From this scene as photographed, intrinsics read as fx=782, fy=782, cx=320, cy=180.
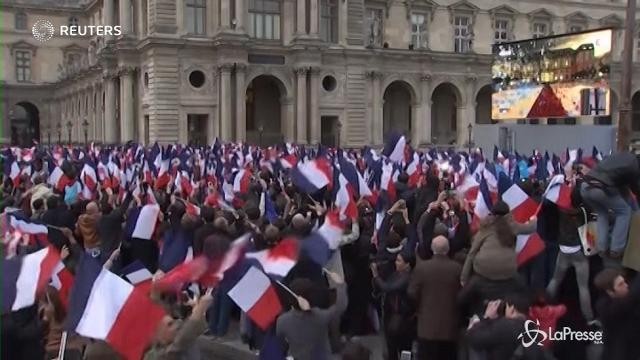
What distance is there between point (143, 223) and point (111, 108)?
46147 millimetres

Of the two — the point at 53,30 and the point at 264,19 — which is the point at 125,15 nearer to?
the point at 264,19

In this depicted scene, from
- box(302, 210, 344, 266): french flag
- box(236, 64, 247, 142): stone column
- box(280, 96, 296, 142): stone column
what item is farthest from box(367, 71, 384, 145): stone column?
box(302, 210, 344, 266): french flag

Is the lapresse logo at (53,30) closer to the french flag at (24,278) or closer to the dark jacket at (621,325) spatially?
the french flag at (24,278)

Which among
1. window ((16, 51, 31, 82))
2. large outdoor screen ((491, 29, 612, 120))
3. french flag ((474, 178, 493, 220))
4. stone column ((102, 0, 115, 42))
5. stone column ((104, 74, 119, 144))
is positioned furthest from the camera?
window ((16, 51, 31, 82))

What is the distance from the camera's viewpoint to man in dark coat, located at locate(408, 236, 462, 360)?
7.58m

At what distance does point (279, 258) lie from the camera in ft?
25.0

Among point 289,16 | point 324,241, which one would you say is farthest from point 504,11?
point 324,241

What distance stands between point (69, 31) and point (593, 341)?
73867 mm

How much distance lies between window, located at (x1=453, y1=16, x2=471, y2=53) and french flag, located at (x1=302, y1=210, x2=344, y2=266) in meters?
53.0

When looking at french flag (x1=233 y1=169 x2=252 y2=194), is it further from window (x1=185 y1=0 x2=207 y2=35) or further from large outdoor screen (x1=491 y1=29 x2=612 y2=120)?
window (x1=185 y1=0 x2=207 y2=35)

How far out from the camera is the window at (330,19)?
52.3 meters

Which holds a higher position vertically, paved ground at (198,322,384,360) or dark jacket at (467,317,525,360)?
dark jacket at (467,317,525,360)

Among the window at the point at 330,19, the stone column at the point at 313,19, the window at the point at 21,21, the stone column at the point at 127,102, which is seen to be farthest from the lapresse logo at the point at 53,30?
the stone column at the point at 313,19

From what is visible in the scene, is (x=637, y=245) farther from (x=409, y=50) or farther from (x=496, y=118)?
(x=409, y=50)
